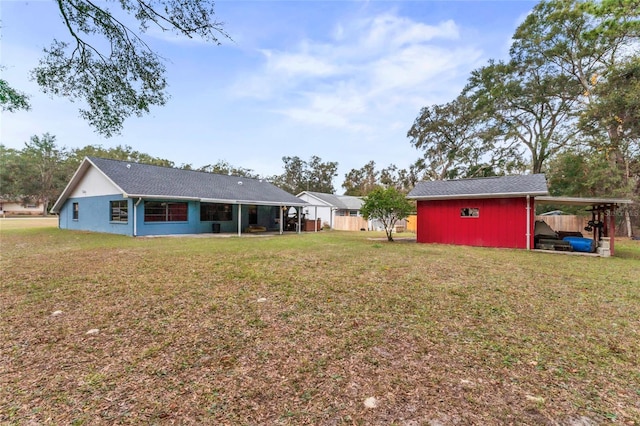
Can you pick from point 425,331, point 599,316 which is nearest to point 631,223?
point 599,316

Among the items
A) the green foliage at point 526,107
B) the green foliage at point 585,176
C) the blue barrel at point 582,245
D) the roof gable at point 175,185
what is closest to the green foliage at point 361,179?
the green foliage at point 526,107

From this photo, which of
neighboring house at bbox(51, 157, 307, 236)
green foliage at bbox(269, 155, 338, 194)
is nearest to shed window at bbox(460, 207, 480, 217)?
neighboring house at bbox(51, 157, 307, 236)

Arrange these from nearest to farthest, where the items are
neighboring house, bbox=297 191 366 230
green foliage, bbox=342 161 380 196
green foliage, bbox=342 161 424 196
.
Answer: neighboring house, bbox=297 191 366 230
green foliage, bbox=342 161 424 196
green foliage, bbox=342 161 380 196

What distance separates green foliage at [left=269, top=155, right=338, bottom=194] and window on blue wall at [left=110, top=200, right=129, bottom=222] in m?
37.6

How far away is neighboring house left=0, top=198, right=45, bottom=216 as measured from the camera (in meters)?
50.7

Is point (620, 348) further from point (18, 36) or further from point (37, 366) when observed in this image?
point (18, 36)

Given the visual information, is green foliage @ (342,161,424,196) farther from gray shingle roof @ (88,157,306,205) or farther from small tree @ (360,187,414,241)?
small tree @ (360,187,414,241)

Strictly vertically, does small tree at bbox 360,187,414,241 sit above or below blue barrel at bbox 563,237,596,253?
above

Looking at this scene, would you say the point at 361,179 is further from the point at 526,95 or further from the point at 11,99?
the point at 11,99

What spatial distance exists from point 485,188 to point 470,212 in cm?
117

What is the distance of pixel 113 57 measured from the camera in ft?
17.9

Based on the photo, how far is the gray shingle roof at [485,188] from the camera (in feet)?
38.4

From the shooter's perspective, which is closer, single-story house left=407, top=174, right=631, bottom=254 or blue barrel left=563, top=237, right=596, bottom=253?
blue barrel left=563, top=237, right=596, bottom=253

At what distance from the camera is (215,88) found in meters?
13.2
